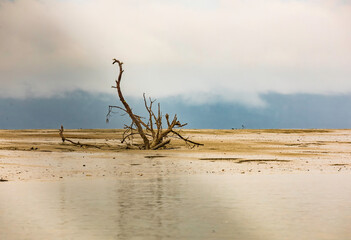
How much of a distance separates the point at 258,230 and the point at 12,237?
2.85m

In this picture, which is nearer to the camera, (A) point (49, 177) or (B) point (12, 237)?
(B) point (12, 237)

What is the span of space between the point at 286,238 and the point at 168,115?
18653 millimetres

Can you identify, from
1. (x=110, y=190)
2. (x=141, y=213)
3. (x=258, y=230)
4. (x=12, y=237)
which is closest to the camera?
(x=12, y=237)

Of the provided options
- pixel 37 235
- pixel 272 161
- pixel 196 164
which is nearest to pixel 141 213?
pixel 37 235

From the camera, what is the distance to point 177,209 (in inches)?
301

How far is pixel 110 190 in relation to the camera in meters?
9.92

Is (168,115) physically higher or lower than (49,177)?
higher

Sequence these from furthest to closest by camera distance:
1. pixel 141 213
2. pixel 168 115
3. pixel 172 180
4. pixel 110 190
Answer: pixel 168 115 < pixel 172 180 < pixel 110 190 < pixel 141 213

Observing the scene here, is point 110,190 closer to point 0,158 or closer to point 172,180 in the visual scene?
point 172,180

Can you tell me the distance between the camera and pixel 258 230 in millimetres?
6188

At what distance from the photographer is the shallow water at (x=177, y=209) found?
6.04 m

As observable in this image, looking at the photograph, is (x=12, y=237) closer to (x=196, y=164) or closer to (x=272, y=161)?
(x=196, y=164)

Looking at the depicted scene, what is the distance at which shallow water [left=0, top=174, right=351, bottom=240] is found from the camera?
604 centimetres

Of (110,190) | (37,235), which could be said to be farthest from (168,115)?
(37,235)
